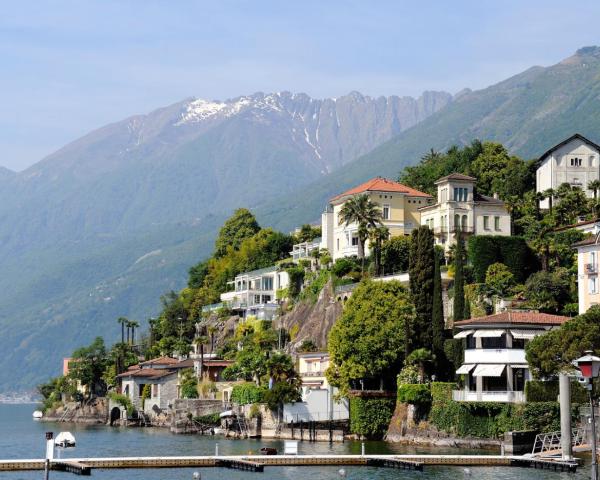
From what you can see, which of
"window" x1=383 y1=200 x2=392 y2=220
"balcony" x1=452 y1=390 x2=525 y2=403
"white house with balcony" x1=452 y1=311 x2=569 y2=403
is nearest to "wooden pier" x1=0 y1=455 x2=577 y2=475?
"balcony" x1=452 y1=390 x2=525 y2=403

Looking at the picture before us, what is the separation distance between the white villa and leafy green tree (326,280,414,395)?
128ft

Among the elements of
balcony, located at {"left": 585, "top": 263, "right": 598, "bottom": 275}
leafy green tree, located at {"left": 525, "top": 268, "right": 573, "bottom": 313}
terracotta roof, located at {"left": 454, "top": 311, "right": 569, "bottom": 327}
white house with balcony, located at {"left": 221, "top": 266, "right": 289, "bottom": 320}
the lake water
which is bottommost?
the lake water

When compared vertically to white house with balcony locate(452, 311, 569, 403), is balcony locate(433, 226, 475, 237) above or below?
above

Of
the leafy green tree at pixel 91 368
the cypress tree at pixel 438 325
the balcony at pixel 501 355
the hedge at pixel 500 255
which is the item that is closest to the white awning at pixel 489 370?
the balcony at pixel 501 355

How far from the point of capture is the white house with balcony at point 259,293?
14275 cm

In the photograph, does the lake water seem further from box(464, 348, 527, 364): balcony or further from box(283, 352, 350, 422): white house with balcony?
box(464, 348, 527, 364): balcony

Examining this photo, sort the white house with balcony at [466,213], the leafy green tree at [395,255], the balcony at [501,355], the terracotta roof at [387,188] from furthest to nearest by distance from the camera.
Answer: the terracotta roof at [387,188], the leafy green tree at [395,255], the white house with balcony at [466,213], the balcony at [501,355]

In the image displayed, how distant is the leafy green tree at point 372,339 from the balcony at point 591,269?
535 inches

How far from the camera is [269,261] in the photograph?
165125 millimetres

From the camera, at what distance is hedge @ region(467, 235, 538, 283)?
10588 centimetres

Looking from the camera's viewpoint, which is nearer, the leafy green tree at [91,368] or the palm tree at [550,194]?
the palm tree at [550,194]

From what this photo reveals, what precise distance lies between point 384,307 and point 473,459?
23.9 m

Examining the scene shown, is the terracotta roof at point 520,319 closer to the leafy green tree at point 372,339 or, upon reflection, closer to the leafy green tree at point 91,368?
the leafy green tree at point 372,339

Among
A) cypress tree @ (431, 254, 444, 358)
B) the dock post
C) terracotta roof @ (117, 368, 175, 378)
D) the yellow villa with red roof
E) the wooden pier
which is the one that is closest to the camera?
the dock post
